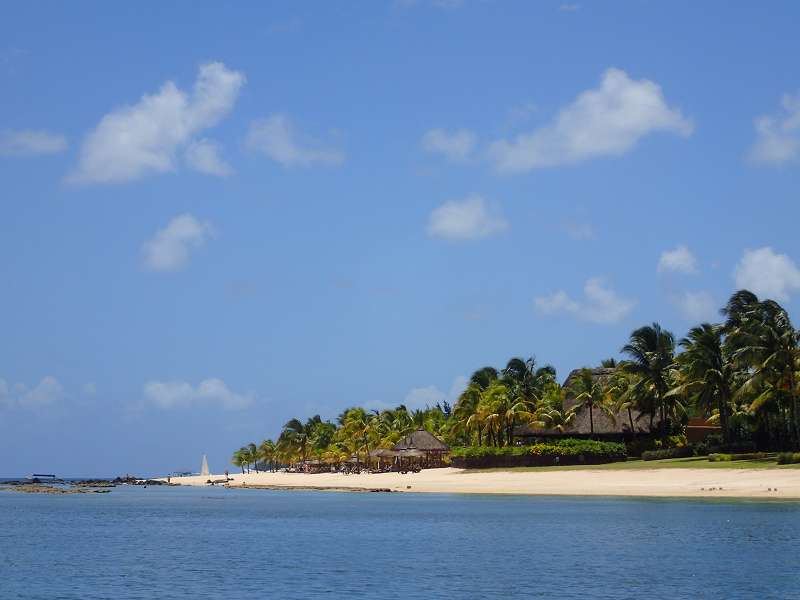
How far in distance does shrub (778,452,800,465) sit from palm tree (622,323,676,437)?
17757 mm

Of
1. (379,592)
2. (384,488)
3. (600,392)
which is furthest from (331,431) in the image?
(379,592)

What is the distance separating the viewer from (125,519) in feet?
201

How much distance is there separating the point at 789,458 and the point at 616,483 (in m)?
10.5

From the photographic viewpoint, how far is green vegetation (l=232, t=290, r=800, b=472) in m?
63.2

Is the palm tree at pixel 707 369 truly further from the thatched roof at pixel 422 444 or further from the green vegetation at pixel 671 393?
the thatched roof at pixel 422 444

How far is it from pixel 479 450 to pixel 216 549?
4729cm

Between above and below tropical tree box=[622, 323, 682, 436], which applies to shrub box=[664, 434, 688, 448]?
below

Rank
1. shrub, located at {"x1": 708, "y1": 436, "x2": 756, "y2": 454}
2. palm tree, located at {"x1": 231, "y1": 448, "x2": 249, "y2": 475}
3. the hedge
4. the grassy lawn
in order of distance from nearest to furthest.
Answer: the grassy lawn → shrub, located at {"x1": 708, "y1": 436, "x2": 756, "y2": 454} → the hedge → palm tree, located at {"x1": 231, "y1": 448, "x2": 249, "y2": 475}

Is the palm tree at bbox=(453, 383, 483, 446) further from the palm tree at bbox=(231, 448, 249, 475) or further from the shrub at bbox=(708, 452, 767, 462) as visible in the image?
the palm tree at bbox=(231, 448, 249, 475)

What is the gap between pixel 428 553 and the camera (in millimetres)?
36906

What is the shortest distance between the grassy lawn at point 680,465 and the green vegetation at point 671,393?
1.29m

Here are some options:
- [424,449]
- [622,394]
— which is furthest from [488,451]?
[424,449]

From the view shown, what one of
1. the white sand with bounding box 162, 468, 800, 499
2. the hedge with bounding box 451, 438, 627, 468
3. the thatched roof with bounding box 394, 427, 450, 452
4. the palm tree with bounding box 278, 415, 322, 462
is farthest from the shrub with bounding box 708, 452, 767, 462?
the palm tree with bounding box 278, 415, 322, 462

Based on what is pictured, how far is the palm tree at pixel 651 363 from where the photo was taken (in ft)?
259
